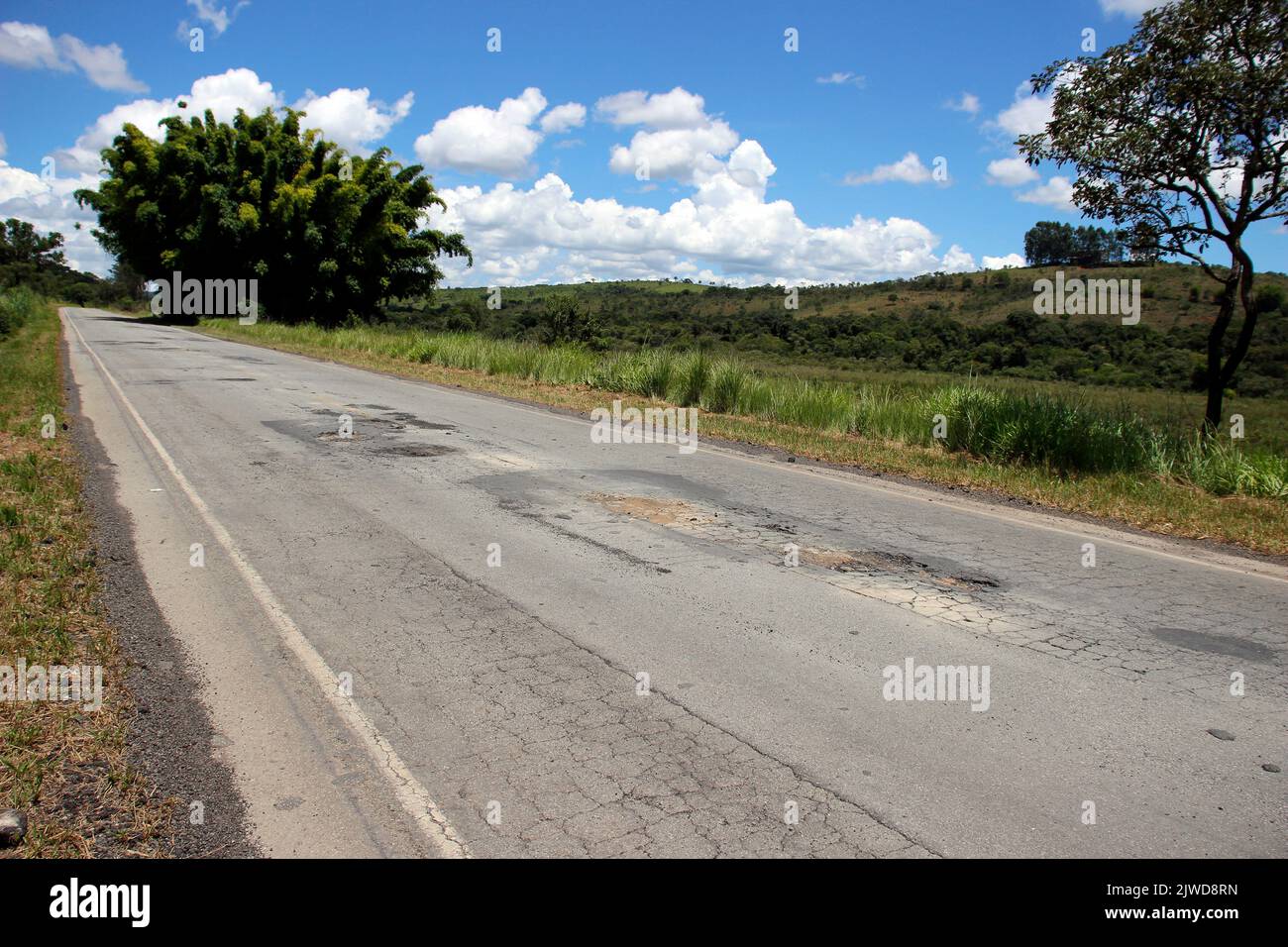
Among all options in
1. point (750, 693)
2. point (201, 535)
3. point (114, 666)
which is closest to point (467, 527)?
point (201, 535)

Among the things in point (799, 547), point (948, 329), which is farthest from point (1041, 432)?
point (948, 329)

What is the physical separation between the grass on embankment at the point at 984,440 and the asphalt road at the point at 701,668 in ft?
4.01

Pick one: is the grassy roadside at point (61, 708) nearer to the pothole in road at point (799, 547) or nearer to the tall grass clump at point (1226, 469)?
the pothole in road at point (799, 547)

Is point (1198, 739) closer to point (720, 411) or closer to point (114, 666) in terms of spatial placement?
point (114, 666)

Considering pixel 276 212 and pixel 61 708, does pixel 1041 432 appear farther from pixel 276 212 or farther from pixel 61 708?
pixel 276 212

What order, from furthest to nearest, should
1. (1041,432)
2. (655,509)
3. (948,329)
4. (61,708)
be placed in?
(948,329), (1041,432), (655,509), (61,708)

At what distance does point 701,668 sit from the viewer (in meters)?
4.79

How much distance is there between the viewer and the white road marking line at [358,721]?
3.30 metres

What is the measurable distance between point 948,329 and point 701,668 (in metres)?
63.7

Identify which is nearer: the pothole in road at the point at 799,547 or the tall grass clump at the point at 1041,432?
the pothole in road at the point at 799,547

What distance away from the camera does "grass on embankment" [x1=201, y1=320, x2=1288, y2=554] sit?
361 inches

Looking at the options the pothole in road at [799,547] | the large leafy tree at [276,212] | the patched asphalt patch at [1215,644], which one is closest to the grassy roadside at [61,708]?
the pothole in road at [799,547]

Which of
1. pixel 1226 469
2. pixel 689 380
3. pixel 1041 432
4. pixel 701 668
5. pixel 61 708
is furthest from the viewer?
pixel 689 380
